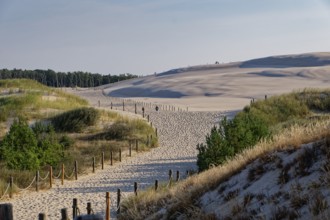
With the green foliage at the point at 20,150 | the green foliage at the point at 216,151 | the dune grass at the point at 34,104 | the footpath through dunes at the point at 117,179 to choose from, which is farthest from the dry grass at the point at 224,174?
the dune grass at the point at 34,104

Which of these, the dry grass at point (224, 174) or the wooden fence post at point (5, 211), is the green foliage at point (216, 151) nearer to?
the dry grass at point (224, 174)

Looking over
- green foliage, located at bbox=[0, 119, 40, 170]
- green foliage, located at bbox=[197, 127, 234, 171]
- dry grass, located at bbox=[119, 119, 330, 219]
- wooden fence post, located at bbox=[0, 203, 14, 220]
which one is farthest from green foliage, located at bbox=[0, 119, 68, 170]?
wooden fence post, located at bbox=[0, 203, 14, 220]

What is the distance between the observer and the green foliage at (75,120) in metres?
30.3

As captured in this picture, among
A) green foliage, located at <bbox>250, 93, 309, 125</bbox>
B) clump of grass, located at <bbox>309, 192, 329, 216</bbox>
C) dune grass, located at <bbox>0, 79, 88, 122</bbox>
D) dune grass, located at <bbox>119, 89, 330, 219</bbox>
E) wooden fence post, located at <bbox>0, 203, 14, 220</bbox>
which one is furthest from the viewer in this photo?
dune grass, located at <bbox>0, 79, 88, 122</bbox>

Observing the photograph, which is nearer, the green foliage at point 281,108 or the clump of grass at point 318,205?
the clump of grass at point 318,205

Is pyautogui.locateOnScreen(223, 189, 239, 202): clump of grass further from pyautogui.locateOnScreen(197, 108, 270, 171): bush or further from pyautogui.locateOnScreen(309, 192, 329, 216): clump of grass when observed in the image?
pyautogui.locateOnScreen(197, 108, 270, 171): bush

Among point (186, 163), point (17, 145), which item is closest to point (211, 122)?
point (186, 163)

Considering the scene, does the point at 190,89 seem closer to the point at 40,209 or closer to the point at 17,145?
the point at 17,145

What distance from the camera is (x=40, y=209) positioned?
14078mm

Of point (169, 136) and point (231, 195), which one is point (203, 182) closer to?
point (231, 195)

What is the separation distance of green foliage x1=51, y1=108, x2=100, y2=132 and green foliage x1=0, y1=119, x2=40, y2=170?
29.1 feet

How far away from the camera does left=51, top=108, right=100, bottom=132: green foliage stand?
99.3 ft

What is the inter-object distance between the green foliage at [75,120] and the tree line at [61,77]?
104 metres

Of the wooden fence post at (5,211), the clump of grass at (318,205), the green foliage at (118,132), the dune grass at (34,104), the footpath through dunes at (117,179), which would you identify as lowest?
the footpath through dunes at (117,179)
